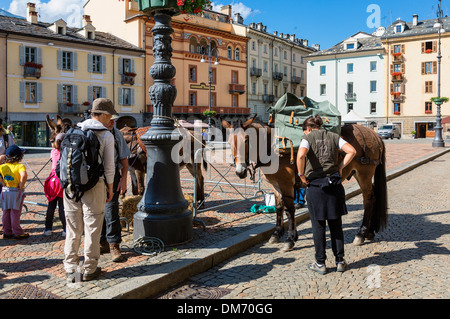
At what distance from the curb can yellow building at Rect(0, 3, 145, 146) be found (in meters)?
30.9

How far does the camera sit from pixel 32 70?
3434 centimetres

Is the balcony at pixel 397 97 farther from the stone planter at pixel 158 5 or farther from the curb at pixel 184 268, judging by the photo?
the stone planter at pixel 158 5

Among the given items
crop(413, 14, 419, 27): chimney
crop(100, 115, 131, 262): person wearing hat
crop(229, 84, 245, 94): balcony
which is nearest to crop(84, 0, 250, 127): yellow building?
crop(229, 84, 245, 94): balcony

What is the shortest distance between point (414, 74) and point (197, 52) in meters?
31.1

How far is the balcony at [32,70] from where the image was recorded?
33938 millimetres

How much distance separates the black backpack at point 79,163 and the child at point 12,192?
2.40 meters

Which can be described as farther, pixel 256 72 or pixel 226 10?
pixel 256 72

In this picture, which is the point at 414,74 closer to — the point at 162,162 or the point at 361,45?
the point at 361,45

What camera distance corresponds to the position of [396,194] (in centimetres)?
1072

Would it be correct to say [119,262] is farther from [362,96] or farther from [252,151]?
[362,96]

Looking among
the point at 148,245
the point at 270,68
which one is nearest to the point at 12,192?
the point at 148,245

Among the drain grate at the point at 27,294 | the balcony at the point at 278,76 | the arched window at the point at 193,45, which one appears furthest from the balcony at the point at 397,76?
the drain grate at the point at 27,294

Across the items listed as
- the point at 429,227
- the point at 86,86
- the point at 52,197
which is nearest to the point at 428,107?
the point at 86,86

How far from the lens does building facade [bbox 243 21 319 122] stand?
59.0 metres
